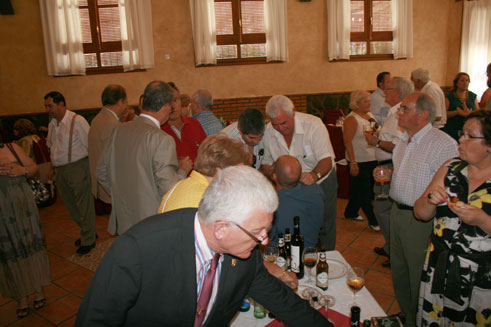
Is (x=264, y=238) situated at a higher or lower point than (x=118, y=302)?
higher

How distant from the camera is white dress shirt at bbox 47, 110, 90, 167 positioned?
4.31m

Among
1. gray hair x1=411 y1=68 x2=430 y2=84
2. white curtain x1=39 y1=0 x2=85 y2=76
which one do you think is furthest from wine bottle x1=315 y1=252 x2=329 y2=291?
white curtain x1=39 y1=0 x2=85 y2=76

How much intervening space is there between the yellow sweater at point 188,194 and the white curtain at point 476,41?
10956 millimetres

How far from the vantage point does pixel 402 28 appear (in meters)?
9.52

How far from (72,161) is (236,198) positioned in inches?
151

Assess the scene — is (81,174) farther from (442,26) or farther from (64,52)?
(442,26)

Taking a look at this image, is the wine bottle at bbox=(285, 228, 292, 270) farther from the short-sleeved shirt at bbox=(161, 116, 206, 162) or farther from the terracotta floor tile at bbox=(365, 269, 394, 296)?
the short-sleeved shirt at bbox=(161, 116, 206, 162)

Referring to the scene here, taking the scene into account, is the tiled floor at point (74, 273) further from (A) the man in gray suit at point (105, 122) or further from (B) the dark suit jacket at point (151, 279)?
(B) the dark suit jacket at point (151, 279)

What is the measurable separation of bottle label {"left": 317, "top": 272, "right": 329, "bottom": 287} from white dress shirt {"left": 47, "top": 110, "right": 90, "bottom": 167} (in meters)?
3.55

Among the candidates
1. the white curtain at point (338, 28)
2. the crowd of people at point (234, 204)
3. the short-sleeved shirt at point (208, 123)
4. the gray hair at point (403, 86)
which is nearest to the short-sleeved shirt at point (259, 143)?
the crowd of people at point (234, 204)

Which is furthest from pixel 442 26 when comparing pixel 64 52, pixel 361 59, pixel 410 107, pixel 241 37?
pixel 64 52

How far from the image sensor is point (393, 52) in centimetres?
982

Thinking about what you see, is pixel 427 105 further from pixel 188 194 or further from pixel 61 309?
pixel 61 309

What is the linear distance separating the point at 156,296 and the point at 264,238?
44 centimetres
